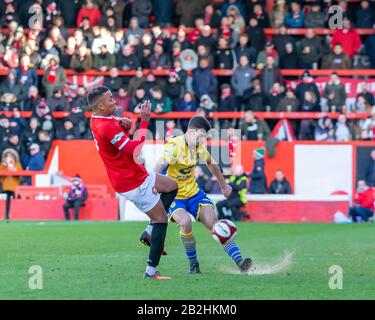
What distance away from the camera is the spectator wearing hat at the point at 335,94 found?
1134 inches

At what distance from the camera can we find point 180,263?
48.3 ft

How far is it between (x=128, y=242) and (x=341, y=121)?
10861mm

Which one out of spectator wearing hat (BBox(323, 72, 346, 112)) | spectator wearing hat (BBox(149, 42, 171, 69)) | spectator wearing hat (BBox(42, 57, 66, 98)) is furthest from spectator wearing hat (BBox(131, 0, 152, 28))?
spectator wearing hat (BBox(323, 72, 346, 112))

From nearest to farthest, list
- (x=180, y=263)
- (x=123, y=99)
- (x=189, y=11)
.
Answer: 1. (x=180, y=263)
2. (x=123, y=99)
3. (x=189, y=11)

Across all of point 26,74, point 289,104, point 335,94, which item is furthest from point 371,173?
point 26,74

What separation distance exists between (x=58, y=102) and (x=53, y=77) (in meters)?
0.77

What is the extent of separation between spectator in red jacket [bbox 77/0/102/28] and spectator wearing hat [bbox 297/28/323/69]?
571cm

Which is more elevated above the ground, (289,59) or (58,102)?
(289,59)

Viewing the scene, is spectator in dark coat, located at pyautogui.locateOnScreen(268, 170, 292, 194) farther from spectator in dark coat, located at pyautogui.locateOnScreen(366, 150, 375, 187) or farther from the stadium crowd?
spectator in dark coat, located at pyautogui.locateOnScreen(366, 150, 375, 187)

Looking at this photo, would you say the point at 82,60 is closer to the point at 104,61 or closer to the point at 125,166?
the point at 104,61

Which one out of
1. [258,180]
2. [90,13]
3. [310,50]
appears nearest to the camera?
[258,180]

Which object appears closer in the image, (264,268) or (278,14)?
(264,268)

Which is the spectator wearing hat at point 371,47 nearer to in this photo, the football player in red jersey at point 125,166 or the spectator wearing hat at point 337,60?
the spectator wearing hat at point 337,60
